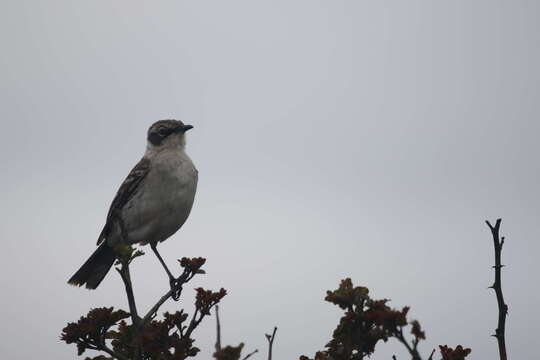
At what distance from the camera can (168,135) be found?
11.0 m

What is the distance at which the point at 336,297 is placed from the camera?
4.59 m

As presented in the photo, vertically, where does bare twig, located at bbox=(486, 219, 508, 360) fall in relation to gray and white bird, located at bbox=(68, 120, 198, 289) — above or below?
below

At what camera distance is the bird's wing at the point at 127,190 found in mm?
10234

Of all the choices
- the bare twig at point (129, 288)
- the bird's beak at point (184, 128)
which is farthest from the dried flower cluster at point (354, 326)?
the bird's beak at point (184, 128)

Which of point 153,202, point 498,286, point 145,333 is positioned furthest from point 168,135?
point 498,286

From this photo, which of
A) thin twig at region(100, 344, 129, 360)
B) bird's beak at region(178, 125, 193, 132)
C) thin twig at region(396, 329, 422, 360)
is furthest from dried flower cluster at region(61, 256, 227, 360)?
bird's beak at region(178, 125, 193, 132)

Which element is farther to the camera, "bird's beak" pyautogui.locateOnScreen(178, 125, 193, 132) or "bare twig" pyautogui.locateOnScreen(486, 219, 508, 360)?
"bird's beak" pyautogui.locateOnScreen(178, 125, 193, 132)

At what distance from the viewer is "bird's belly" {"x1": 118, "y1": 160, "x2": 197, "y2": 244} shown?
9758mm

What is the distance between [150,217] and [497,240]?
668cm

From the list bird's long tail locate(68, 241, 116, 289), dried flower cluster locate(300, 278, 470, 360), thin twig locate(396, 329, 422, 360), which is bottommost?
thin twig locate(396, 329, 422, 360)

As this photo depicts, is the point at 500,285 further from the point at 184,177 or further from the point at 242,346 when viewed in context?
the point at 184,177

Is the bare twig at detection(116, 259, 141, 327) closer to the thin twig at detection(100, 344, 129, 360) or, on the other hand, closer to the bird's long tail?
the thin twig at detection(100, 344, 129, 360)

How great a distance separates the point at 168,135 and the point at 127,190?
4.48 ft

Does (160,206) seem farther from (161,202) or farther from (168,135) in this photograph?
(168,135)
